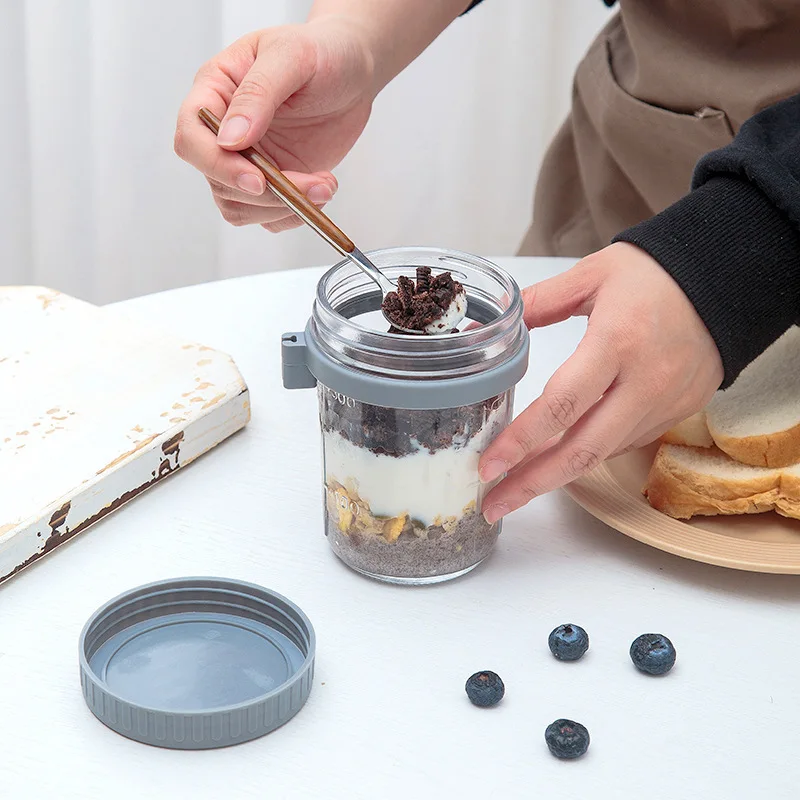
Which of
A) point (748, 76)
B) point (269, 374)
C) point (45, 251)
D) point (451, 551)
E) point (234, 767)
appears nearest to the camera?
point (234, 767)

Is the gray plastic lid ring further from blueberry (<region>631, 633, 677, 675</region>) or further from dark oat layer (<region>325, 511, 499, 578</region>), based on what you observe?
blueberry (<region>631, 633, 677, 675</region>)

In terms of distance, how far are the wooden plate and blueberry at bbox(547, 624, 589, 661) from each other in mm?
98

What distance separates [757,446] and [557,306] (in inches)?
7.4

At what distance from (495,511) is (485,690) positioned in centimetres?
15

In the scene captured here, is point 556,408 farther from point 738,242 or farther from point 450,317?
point 738,242

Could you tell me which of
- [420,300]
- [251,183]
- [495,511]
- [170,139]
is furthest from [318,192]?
[170,139]

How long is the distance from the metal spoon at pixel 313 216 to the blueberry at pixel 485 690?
0.23 m

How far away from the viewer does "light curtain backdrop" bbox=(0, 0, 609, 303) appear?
1910mm

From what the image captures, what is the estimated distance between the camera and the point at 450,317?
0.76 metres

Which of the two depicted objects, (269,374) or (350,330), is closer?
(350,330)

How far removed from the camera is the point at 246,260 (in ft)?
6.75

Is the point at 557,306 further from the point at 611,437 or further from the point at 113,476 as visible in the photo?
the point at 113,476

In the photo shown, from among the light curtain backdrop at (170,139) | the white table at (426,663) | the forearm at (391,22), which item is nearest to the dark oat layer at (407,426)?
the white table at (426,663)

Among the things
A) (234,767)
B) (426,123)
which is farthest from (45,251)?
(234,767)
